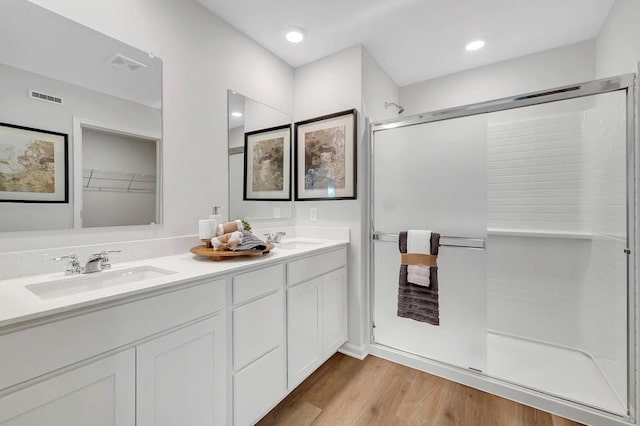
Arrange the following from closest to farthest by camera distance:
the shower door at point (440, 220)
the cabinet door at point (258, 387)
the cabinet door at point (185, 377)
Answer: the cabinet door at point (185, 377) → the cabinet door at point (258, 387) → the shower door at point (440, 220)

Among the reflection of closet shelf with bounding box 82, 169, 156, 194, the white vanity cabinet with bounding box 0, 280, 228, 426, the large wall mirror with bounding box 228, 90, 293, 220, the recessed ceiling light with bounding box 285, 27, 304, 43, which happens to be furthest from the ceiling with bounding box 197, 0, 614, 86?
the white vanity cabinet with bounding box 0, 280, 228, 426

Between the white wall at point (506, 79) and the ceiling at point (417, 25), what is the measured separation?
8 cm

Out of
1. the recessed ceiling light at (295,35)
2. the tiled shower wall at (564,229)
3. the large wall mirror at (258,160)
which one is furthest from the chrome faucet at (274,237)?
the tiled shower wall at (564,229)

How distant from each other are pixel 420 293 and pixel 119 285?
1.82 m

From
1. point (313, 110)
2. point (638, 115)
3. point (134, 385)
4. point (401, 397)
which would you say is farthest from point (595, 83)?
point (134, 385)

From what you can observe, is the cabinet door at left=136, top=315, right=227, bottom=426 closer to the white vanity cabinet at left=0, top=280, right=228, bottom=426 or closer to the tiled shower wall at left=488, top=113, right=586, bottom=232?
the white vanity cabinet at left=0, top=280, right=228, bottom=426

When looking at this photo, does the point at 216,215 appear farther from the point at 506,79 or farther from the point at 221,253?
the point at 506,79

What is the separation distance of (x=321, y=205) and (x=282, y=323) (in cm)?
110

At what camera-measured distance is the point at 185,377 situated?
44.1 inches

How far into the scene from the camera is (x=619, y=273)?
5.35 ft

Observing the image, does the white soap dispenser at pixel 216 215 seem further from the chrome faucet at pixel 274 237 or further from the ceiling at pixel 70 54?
the ceiling at pixel 70 54

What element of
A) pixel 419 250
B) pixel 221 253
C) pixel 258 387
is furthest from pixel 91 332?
pixel 419 250

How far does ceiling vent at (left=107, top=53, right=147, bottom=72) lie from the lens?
142 centimetres

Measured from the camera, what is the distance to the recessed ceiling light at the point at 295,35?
2.04 m
